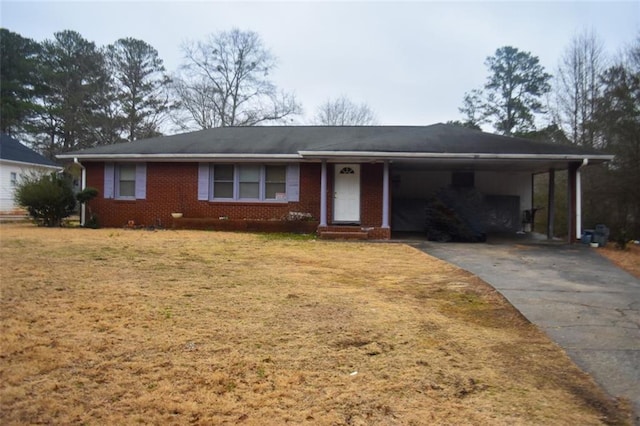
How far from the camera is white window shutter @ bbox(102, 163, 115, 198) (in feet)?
50.8

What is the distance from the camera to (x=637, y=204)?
54.0ft

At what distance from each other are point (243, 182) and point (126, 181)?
4.32 m

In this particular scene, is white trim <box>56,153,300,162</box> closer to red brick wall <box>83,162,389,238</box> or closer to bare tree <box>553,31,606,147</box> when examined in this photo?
red brick wall <box>83,162,389,238</box>

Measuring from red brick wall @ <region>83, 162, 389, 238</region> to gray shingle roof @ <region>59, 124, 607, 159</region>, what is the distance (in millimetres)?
668

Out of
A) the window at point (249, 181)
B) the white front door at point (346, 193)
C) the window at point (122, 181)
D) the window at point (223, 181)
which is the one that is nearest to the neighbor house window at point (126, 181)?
the window at point (122, 181)

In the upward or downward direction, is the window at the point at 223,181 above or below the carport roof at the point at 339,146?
below

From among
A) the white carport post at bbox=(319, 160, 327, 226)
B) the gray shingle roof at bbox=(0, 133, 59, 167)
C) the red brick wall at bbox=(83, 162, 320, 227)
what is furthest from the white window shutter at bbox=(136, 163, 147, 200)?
the gray shingle roof at bbox=(0, 133, 59, 167)

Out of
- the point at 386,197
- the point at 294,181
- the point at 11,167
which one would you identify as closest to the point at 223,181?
the point at 294,181

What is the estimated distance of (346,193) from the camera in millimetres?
13969

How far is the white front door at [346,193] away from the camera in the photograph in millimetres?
13938

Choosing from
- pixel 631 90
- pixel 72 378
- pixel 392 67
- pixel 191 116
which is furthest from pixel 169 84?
pixel 72 378

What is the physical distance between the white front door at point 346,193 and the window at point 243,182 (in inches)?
67.0

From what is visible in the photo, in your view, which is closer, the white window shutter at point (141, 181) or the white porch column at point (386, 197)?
the white porch column at point (386, 197)

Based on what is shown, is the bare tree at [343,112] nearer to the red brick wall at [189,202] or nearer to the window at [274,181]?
the window at [274,181]
